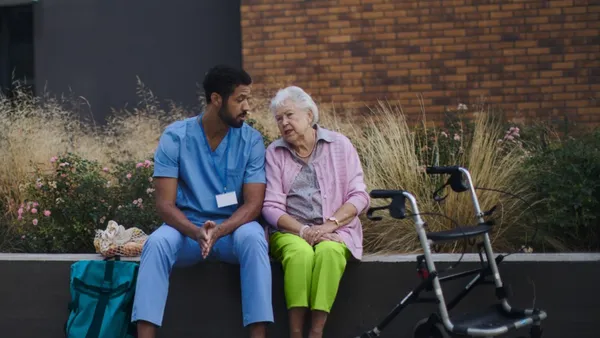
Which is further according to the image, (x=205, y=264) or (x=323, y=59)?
(x=323, y=59)

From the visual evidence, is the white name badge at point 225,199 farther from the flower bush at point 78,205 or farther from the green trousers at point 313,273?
the flower bush at point 78,205

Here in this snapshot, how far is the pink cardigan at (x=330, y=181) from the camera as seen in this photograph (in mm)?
5262

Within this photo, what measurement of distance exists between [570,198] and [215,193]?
2126mm

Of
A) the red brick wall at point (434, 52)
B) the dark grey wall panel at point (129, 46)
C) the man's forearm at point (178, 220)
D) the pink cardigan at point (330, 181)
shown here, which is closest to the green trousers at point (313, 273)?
the pink cardigan at point (330, 181)

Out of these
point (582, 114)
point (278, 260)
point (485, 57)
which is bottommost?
point (278, 260)

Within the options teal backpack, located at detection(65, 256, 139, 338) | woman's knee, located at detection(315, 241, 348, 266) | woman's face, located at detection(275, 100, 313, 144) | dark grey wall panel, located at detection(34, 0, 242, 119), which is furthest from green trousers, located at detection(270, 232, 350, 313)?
dark grey wall panel, located at detection(34, 0, 242, 119)

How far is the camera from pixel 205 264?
18.0 feet

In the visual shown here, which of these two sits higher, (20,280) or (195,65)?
(195,65)

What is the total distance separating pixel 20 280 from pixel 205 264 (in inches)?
49.1

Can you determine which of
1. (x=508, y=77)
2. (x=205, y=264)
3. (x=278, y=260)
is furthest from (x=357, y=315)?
(x=508, y=77)

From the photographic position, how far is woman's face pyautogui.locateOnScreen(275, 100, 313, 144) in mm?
5309

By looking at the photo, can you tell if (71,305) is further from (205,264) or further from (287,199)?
(287,199)

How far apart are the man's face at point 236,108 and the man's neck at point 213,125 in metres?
0.06

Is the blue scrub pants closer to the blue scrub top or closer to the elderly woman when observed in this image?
the elderly woman
